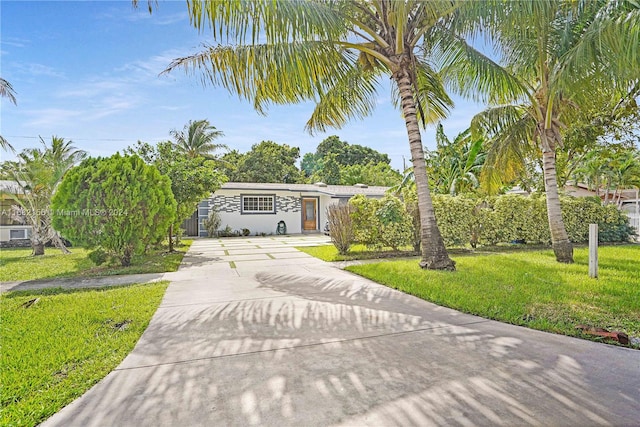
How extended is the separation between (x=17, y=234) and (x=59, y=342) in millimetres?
16348

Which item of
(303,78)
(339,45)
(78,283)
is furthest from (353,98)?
(78,283)

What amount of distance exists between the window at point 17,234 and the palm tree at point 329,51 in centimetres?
1403

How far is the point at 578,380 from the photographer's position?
8.87 ft

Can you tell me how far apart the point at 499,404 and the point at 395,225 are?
8249 millimetres

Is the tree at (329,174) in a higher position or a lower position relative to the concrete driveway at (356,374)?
higher

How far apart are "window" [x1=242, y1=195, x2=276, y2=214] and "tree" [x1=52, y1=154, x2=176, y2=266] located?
11493mm

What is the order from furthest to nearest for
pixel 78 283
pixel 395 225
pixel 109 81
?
pixel 109 81, pixel 395 225, pixel 78 283

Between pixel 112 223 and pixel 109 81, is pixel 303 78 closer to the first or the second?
pixel 112 223

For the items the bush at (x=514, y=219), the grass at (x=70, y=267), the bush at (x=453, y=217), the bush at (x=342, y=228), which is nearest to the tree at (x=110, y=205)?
the grass at (x=70, y=267)

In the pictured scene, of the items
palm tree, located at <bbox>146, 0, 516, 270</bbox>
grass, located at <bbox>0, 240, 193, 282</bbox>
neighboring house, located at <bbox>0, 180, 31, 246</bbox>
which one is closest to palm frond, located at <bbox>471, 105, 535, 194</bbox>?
palm tree, located at <bbox>146, 0, 516, 270</bbox>

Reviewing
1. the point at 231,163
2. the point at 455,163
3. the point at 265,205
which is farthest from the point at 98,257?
the point at 231,163

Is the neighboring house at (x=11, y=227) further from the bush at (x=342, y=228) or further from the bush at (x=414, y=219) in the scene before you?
the bush at (x=414, y=219)

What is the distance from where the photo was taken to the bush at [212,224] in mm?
19406

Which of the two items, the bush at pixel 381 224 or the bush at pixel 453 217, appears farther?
the bush at pixel 453 217
